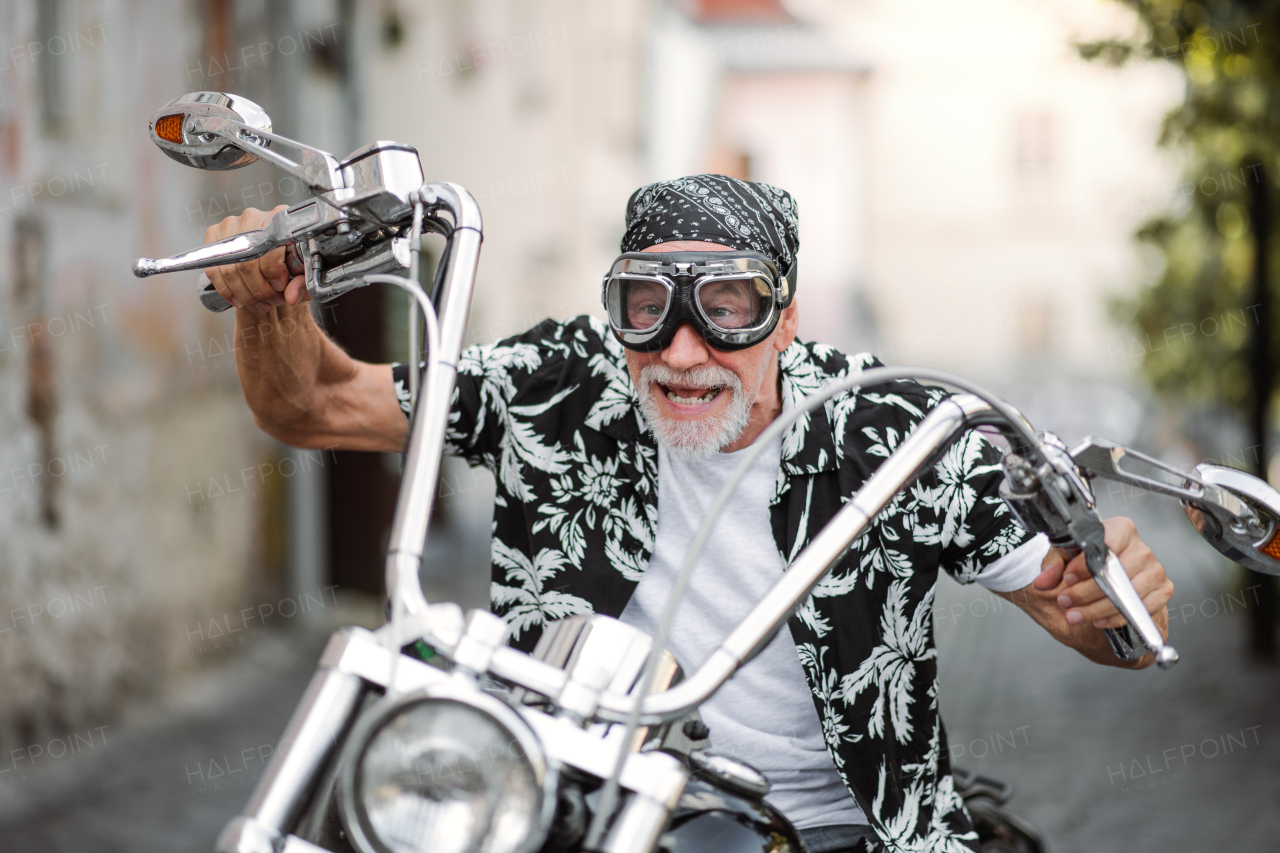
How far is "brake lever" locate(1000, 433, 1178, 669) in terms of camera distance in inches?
61.8

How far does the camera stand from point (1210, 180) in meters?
8.73

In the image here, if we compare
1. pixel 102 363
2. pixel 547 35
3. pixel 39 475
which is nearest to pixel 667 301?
pixel 39 475

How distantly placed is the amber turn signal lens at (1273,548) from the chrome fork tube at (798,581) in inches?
17.1

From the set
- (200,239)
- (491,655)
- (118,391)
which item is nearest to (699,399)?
(491,655)

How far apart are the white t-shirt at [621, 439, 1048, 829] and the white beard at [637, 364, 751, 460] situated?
0.35 ft

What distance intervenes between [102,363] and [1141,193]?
693cm

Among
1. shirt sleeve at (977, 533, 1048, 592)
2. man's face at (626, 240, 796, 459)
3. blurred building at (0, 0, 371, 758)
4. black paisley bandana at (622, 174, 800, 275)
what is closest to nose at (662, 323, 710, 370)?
man's face at (626, 240, 796, 459)

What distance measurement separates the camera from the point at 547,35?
16.5 metres

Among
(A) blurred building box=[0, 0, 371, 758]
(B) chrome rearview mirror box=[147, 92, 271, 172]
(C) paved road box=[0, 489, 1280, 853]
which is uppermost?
(B) chrome rearview mirror box=[147, 92, 271, 172]

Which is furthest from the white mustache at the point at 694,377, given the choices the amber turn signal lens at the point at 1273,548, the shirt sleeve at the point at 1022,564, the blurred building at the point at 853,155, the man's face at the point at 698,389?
the blurred building at the point at 853,155

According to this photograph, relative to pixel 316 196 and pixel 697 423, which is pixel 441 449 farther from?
pixel 697 423

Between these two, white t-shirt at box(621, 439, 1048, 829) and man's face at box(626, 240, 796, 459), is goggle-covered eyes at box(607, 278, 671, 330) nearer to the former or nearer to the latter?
man's face at box(626, 240, 796, 459)

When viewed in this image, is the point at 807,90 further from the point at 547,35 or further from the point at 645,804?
the point at 645,804

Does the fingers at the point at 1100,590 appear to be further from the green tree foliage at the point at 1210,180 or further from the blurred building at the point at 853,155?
the blurred building at the point at 853,155
